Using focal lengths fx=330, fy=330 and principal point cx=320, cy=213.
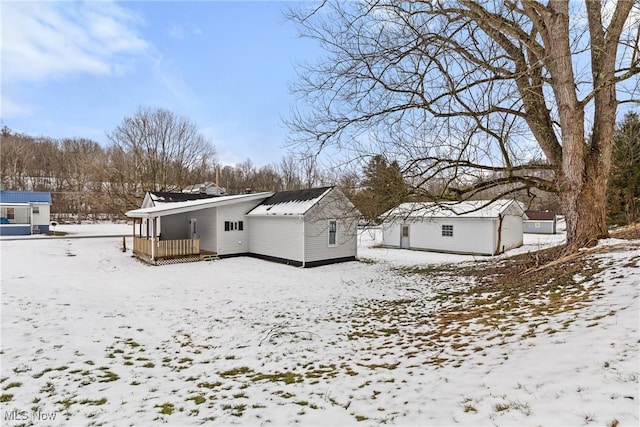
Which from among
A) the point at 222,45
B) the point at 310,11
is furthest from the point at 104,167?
the point at 310,11

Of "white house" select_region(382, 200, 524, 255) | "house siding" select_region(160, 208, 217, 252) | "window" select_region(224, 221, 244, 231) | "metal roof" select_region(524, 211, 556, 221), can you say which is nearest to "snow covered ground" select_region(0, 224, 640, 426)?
"window" select_region(224, 221, 244, 231)

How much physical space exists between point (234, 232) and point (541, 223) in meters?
33.9

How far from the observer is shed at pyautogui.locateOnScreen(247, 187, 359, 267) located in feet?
49.1

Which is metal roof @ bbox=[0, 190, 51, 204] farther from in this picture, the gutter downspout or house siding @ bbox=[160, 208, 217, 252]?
the gutter downspout

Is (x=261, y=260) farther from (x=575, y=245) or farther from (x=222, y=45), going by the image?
(x=575, y=245)

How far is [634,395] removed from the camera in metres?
2.44

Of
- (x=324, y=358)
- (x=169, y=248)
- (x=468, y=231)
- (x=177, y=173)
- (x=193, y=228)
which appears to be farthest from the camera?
(x=177, y=173)

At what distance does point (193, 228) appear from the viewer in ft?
63.3

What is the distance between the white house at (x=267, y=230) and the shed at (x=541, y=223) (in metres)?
28.4

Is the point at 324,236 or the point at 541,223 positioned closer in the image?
the point at 324,236

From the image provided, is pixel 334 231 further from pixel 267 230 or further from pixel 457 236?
pixel 457 236

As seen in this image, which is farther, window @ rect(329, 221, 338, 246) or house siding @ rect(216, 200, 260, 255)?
house siding @ rect(216, 200, 260, 255)

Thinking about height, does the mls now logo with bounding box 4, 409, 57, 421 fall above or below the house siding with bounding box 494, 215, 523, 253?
below

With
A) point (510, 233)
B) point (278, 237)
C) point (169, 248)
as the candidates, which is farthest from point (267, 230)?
point (510, 233)
